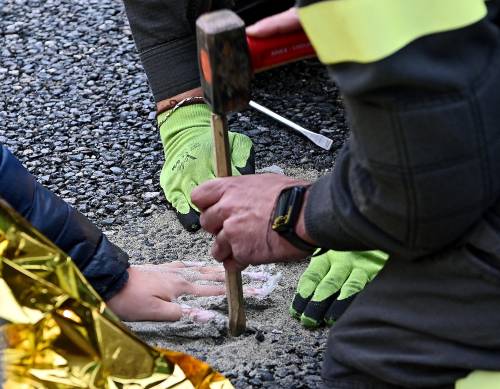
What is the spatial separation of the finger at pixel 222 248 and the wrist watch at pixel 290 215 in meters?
0.14

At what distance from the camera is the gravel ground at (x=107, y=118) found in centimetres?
241

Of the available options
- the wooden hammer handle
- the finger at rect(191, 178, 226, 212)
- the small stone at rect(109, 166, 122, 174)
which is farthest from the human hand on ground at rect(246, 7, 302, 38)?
the small stone at rect(109, 166, 122, 174)

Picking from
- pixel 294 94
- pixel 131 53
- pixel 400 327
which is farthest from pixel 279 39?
pixel 131 53

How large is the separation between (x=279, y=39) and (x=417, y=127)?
2.57 feet

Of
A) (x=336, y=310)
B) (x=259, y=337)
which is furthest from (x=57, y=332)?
(x=336, y=310)

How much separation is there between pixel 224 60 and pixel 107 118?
4.50ft

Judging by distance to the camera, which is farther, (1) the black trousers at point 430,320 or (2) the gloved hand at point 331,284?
(2) the gloved hand at point 331,284

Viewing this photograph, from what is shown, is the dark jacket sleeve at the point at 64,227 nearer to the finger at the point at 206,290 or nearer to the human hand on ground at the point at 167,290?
the human hand on ground at the point at 167,290

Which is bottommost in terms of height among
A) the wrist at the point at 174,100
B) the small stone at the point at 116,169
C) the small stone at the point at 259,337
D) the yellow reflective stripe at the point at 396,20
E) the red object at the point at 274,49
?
the small stone at the point at 259,337

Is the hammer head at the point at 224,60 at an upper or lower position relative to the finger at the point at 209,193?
upper

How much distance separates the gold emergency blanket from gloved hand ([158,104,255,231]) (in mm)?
749

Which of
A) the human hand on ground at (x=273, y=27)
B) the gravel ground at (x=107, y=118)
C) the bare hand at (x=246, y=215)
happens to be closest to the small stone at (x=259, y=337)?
the gravel ground at (x=107, y=118)

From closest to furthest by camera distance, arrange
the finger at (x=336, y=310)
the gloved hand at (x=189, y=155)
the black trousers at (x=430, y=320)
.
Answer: the black trousers at (x=430, y=320) < the finger at (x=336, y=310) < the gloved hand at (x=189, y=155)

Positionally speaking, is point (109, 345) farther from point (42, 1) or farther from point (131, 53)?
point (42, 1)
